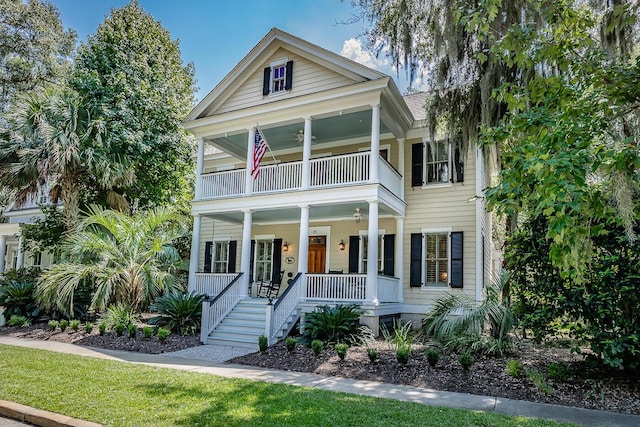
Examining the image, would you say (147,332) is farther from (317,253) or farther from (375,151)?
(375,151)

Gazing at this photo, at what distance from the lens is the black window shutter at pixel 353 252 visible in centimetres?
1301

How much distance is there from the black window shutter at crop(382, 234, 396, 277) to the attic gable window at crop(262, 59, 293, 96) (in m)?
5.42

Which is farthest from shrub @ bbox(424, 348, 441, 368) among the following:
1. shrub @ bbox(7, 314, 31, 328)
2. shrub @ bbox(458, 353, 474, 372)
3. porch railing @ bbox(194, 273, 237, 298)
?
shrub @ bbox(7, 314, 31, 328)

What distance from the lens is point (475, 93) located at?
389 inches

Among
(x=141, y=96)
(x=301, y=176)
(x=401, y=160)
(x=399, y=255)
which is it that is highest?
(x=141, y=96)

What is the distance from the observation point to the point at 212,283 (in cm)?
1248

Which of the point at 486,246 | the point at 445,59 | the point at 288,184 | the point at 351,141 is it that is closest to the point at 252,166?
the point at 288,184

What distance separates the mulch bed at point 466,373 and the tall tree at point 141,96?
24.5ft

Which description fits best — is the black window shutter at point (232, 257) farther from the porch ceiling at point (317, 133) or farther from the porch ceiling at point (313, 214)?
the porch ceiling at point (317, 133)

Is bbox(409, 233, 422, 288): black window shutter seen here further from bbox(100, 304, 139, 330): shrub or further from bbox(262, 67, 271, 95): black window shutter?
bbox(100, 304, 139, 330): shrub

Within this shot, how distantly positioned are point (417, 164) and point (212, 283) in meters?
6.99

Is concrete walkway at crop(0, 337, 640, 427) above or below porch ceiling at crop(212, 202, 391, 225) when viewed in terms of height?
below

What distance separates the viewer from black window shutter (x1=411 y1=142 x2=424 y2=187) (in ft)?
41.4

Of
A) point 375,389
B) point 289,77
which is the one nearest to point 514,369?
point 375,389
